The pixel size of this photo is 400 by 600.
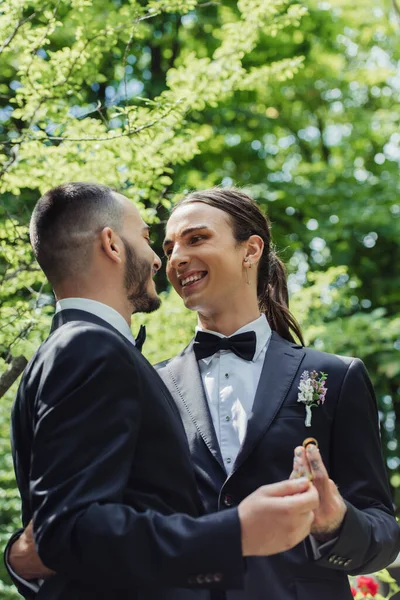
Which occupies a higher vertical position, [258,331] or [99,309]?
[99,309]

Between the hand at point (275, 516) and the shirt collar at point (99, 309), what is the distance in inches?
25.0

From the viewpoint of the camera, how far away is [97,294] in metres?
2.22

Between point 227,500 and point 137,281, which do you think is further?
point 227,500

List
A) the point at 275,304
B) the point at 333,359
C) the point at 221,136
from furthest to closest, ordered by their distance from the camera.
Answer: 1. the point at 221,136
2. the point at 275,304
3. the point at 333,359

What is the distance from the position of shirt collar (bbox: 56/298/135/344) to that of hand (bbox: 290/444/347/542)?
23.6 inches

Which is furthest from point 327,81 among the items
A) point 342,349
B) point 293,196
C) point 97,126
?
point 97,126

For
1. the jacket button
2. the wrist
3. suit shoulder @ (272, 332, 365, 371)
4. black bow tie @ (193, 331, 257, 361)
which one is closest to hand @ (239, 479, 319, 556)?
the wrist

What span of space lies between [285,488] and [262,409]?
1.00m

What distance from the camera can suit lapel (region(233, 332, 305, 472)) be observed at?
272cm

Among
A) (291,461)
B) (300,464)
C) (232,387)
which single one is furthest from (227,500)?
(300,464)

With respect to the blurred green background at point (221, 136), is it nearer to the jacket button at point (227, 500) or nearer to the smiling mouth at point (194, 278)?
the smiling mouth at point (194, 278)

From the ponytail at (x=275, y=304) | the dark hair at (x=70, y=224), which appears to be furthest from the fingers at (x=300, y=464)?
the ponytail at (x=275, y=304)

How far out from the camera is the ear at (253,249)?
3.34 metres

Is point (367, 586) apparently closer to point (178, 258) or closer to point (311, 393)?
point (311, 393)
